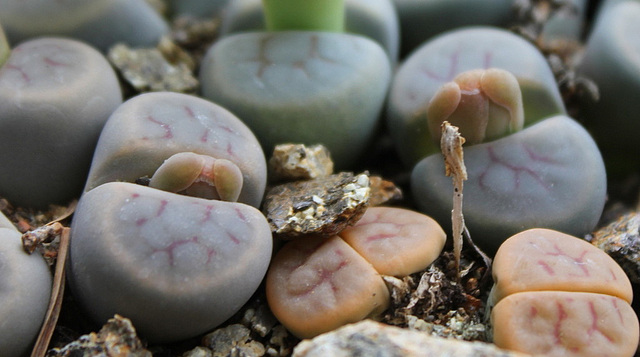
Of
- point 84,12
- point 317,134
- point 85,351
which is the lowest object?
point 85,351

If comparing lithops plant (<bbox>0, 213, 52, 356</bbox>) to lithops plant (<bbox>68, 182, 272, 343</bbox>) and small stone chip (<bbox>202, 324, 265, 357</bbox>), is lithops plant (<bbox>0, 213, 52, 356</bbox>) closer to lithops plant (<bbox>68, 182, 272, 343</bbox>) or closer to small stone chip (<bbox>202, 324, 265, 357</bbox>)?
lithops plant (<bbox>68, 182, 272, 343</bbox>)

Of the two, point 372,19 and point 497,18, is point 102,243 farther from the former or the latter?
point 497,18

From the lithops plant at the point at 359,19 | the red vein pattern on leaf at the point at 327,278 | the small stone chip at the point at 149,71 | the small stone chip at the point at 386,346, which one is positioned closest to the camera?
the small stone chip at the point at 386,346

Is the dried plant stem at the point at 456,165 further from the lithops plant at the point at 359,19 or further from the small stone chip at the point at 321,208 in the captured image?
the lithops plant at the point at 359,19

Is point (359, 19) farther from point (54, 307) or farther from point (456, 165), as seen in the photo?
point (54, 307)

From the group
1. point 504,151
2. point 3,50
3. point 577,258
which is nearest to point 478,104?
point 504,151

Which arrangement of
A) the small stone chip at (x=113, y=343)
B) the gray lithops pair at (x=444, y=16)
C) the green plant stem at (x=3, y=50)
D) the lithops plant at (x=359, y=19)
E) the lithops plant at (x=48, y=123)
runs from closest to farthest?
1. the small stone chip at (x=113, y=343)
2. the lithops plant at (x=48, y=123)
3. the green plant stem at (x=3, y=50)
4. the lithops plant at (x=359, y=19)
5. the gray lithops pair at (x=444, y=16)

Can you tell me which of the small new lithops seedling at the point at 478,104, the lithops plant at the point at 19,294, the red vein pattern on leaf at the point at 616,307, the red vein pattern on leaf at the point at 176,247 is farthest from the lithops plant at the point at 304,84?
the red vein pattern on leaf at the point at 616,307

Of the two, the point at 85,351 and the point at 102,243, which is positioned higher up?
the point at 102,243

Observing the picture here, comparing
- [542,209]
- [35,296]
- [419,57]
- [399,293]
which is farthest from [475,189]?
[35,296]
